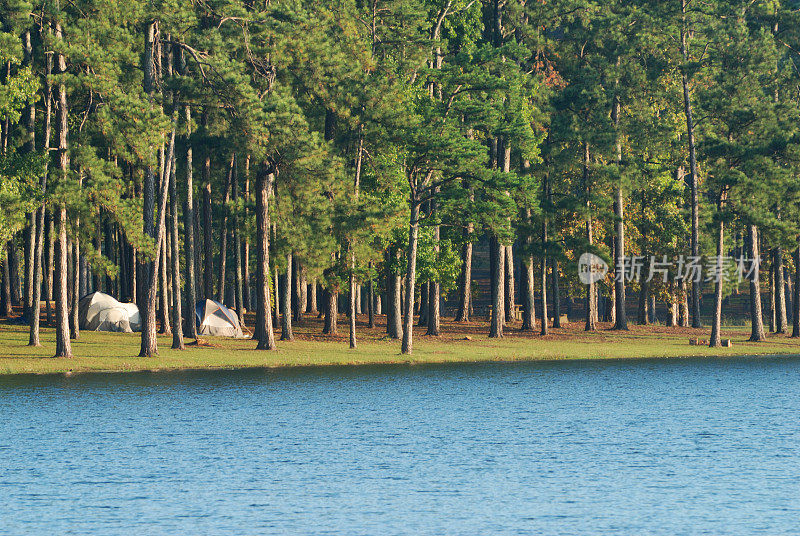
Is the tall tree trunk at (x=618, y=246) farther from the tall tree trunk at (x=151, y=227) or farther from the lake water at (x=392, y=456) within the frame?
the tall tree trunk at (x=151, y=227)

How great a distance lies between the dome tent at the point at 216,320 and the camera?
186 ft

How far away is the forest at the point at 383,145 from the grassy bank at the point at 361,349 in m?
1.56

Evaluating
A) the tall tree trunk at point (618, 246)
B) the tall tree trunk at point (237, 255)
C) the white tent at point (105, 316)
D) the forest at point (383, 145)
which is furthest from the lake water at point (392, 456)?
the tall tree trunk at point (618, 246)

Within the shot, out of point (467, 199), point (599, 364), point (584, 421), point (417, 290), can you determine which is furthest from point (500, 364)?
point (417, 290)

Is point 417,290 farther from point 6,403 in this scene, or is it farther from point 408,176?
point 6,403

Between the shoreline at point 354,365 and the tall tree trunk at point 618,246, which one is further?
the tall tree trunk at point 618,246

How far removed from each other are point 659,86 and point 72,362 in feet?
Result: 137

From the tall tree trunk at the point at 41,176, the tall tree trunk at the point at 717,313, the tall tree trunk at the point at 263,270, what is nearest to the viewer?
the tall tree trunk at the point at 41,176

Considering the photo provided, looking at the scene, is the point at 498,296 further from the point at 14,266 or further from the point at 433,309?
the point at 14,266

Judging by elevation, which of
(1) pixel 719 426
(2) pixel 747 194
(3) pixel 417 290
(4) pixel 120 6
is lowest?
(1) pixel 719 426

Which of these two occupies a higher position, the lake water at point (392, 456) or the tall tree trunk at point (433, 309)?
the tall tree trunk at point (433, 309)

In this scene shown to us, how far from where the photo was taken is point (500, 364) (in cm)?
5262

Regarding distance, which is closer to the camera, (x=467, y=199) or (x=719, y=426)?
(x=719, y=426)

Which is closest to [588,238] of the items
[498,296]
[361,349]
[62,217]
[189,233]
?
[498,296]
